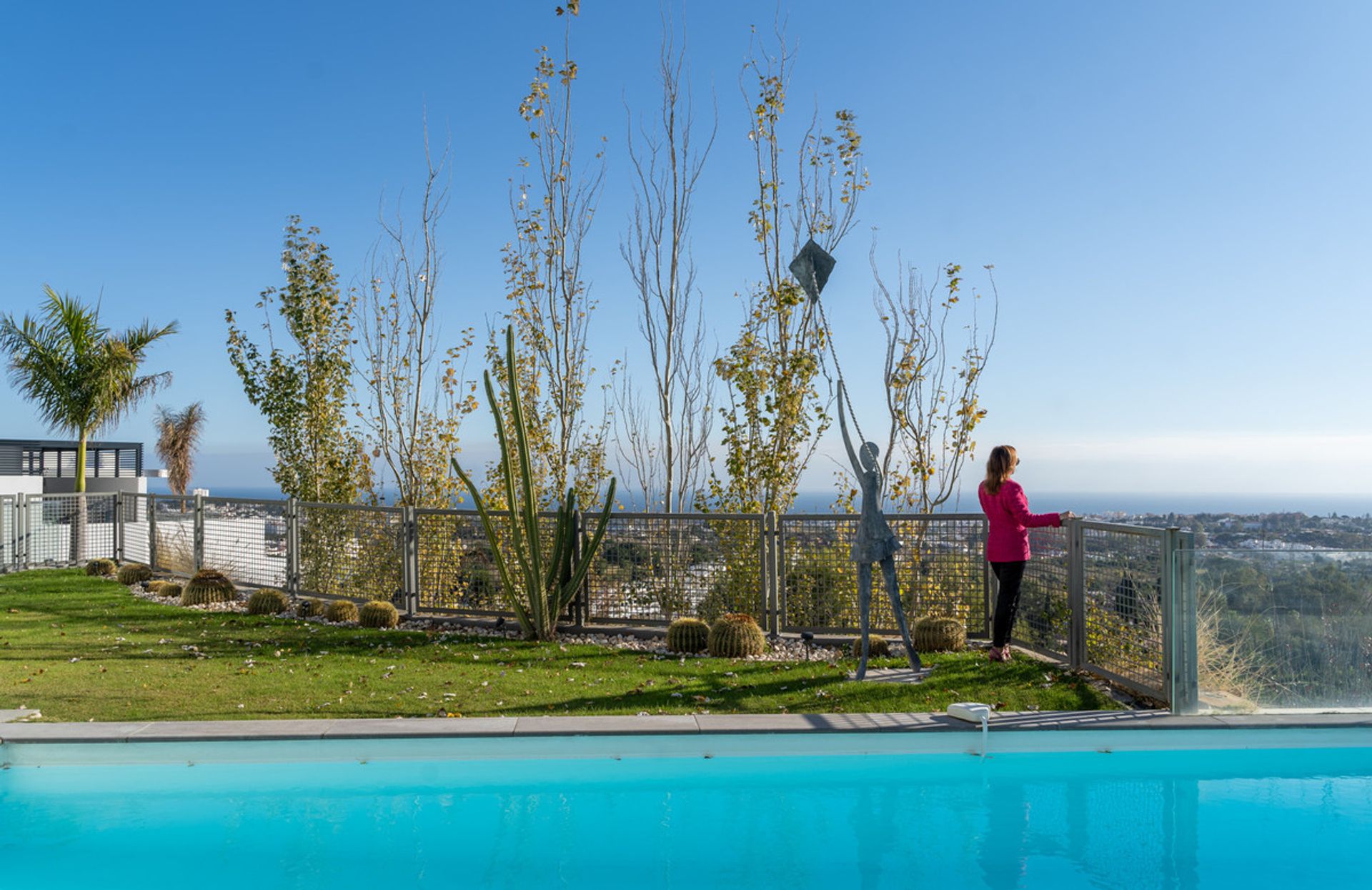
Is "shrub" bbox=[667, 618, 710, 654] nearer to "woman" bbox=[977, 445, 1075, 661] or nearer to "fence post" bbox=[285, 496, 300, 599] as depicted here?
"woman" bbox=[977, 445, 1075, 661]

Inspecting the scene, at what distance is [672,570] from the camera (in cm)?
949

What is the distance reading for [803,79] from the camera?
37.7ft

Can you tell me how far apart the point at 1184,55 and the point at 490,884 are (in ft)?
37.6

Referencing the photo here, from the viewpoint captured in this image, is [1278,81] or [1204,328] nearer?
[1278,81]

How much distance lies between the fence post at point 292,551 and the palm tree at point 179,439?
24.8 m

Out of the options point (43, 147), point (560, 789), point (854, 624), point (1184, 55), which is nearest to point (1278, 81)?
point (1184, 55)

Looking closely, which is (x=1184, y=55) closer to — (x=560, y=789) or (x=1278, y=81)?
(x=1278, y=81)

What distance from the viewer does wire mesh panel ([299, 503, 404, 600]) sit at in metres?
10.7

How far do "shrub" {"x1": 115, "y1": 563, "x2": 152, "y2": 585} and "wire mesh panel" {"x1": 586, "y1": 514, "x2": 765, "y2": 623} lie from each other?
792cm

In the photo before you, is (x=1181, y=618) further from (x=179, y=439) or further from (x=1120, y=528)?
(x=179, y=439)

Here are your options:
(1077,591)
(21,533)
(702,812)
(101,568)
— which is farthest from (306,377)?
(1077,591)

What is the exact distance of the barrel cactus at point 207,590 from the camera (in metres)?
11.4

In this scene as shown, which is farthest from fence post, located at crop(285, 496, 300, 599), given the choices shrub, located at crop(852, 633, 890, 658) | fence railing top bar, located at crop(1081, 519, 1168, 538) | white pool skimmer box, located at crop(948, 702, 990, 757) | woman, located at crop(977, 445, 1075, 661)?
fence railing top bar, located at crop(1081, 519, 1168, 538)

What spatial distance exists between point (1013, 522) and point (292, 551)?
28.3ft
